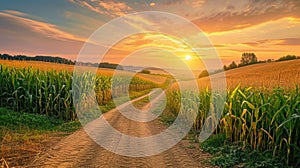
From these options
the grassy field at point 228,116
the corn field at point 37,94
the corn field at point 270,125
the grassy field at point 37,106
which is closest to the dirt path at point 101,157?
the grassy field at point 228,116

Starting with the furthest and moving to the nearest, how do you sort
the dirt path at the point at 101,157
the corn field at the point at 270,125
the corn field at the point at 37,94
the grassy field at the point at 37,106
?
the corn field at the point at 37,94, the grassy field at the point at 37,106, the dirt path at the point at 101,157, the corn field at the point at 270,125

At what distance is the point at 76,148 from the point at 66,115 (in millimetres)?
5081

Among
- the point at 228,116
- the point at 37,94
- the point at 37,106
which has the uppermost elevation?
the point at 37,94

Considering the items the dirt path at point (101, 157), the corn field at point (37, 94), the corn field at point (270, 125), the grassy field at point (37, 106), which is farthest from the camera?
the corn field at point (37, 94)

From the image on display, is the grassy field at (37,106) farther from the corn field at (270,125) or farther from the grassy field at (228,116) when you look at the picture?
the corn field at (270,125)

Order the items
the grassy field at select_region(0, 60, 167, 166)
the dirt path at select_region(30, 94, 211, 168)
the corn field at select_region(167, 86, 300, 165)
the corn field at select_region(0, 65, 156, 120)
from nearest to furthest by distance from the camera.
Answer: the corn field at select_region(167, 86, 300, 165) → the dirt path at select_region(30, 94, 211, 168) → the grassy field at select_region(0, 60, 167, 166) → the corn field at select_region(0, 65, 156, 120)

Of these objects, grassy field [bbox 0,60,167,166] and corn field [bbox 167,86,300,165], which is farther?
grassy field [bbox 0,60,167,166]

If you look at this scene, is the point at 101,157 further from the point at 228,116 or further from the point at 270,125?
the point at 270,125

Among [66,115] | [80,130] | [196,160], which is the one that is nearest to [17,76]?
[66,115]

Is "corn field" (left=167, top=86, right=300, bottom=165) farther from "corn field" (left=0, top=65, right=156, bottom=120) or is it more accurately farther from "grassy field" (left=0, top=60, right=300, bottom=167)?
"corn field" (left=0, top=65, right=156, bottom=120)

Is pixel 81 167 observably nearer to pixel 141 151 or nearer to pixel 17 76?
pixel 141 151

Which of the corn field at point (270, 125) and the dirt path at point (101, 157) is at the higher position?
the corn field at point (270, 125)

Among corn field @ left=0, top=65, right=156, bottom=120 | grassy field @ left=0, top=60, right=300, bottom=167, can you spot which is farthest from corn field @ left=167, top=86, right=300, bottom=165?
corn field @ left=0, top=65, right=156, bottom=120

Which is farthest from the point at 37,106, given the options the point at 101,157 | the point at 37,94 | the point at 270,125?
the point at 270,125
